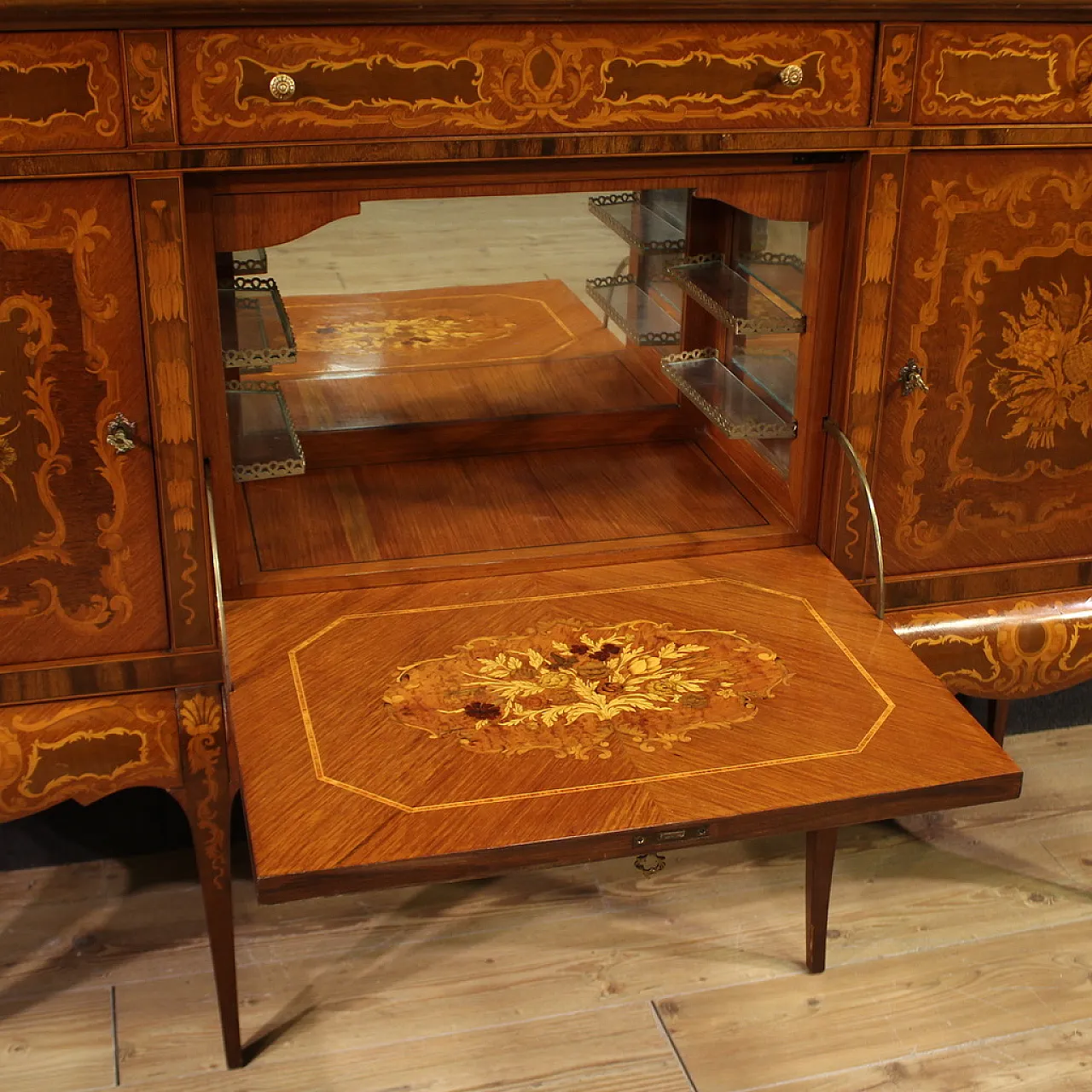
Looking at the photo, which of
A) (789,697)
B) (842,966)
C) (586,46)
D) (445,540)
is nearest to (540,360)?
(445,540)

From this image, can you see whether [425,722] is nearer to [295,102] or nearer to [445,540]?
[445,540]

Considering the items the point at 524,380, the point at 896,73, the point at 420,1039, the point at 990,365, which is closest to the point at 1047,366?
the point at 990,365

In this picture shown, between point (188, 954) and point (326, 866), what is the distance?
958mm

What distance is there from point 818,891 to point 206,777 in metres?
0.92

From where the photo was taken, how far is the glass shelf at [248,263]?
2.08 metres

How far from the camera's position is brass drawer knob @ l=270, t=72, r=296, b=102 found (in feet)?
5.49

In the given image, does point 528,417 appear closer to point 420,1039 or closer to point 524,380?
point 524,380

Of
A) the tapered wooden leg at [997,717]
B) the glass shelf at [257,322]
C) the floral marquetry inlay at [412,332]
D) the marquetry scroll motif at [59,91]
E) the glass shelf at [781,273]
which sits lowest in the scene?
the tapered wooden leg at [997,717]

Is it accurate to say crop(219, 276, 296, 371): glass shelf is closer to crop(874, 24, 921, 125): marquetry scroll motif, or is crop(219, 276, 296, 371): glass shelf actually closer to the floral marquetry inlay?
the floral marquetry inlay

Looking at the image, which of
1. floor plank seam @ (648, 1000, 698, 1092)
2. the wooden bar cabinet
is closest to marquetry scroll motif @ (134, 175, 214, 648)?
the wooden bar cabinet

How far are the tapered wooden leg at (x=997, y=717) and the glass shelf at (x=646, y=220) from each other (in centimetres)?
101

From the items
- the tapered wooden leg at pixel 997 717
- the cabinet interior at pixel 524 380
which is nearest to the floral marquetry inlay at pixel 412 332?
the cabinet interior at pixel 524 380

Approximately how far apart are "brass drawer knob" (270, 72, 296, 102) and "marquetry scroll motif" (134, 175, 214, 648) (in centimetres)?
15

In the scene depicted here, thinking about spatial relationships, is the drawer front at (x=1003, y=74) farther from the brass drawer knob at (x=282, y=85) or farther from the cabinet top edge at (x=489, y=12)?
the brass drawer knob at (x=282, y=85)
